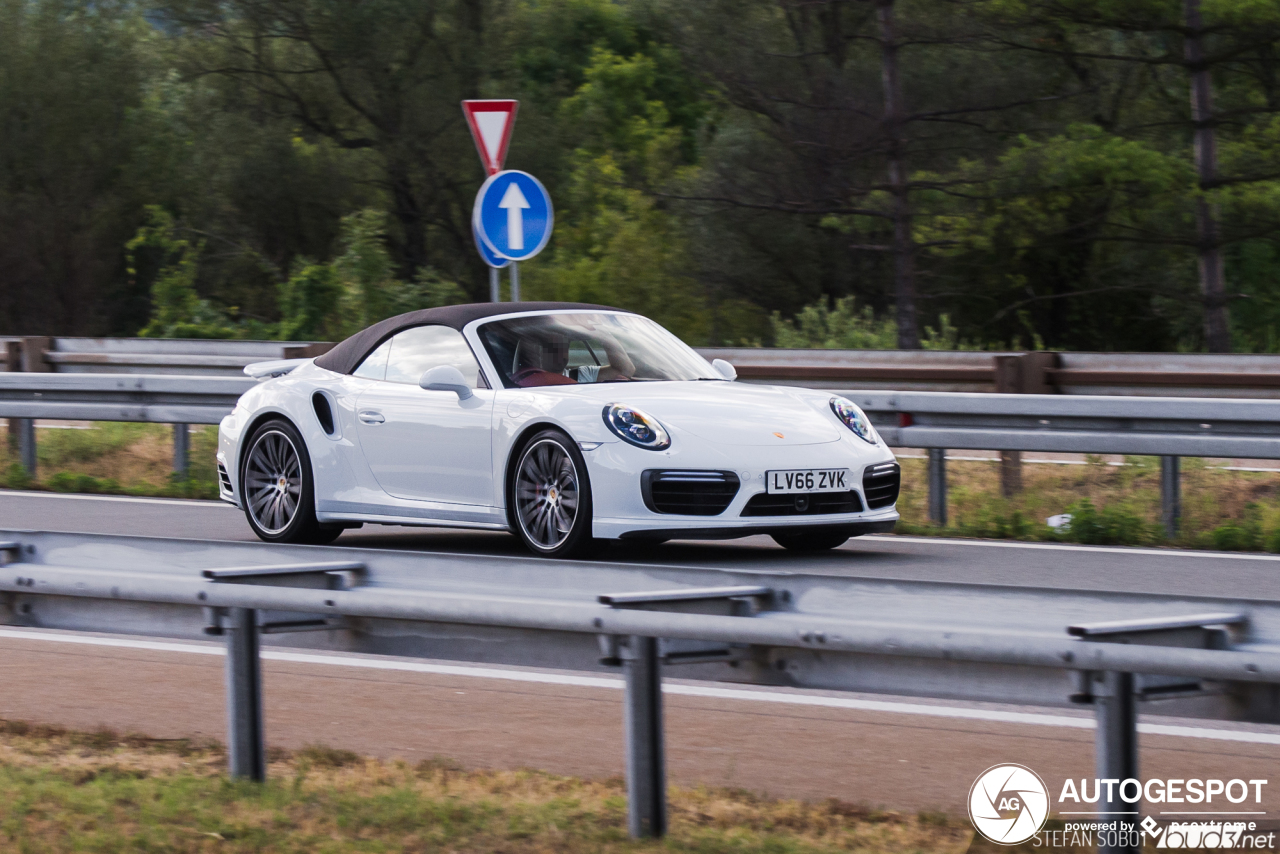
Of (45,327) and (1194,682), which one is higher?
(45,327)

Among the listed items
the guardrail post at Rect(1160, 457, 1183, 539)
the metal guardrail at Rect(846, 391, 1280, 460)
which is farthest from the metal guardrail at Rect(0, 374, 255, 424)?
the guardrail post at Rect(1160, 457, 1183, 539)

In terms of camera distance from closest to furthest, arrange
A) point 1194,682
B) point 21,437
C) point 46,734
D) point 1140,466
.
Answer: point 1194,682 < point 46,734 < point 1140,466 < point 21,437

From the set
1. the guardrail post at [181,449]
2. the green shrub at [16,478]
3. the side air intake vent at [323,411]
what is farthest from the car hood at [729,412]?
the green shrub at [16,478]

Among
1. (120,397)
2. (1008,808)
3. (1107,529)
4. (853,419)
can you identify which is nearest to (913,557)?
(853,419)

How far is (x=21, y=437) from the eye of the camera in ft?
46.3

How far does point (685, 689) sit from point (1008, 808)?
89.7 inches

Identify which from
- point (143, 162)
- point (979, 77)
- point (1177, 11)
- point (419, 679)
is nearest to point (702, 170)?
point (979, 77)

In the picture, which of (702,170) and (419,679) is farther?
(702,170)

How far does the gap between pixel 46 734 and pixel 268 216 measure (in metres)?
26.1

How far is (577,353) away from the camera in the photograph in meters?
9.07

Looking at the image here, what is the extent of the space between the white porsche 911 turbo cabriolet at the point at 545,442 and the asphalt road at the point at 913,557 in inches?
10.1

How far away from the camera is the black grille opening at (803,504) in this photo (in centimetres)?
813

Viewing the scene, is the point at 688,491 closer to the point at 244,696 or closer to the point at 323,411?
the point at 323,411

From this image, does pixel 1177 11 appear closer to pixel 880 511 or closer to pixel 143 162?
pixel 880 511
